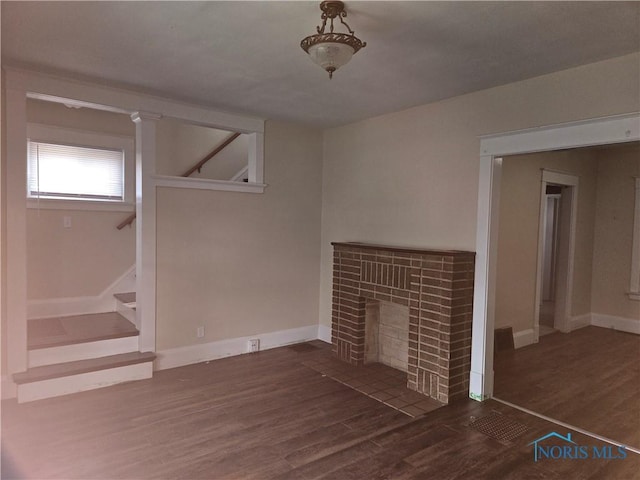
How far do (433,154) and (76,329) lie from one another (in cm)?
376

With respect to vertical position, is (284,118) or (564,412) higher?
(284,118)

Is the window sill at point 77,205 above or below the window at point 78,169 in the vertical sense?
below

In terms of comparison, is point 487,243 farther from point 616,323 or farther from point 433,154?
point 616,323

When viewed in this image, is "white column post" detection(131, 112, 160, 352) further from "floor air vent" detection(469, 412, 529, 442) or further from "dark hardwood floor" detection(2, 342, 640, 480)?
"floor air vent" detection(469, 412, 529, 442)

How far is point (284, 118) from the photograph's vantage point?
4582 millimetres

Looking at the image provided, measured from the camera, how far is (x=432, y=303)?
11.6 feet

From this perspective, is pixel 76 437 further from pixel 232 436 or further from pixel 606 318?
pixel 606 318

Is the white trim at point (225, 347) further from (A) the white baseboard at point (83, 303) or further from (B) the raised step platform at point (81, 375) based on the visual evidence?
(A) the white baseboard at point (83, 303)

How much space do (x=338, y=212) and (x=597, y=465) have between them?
3.27 metres

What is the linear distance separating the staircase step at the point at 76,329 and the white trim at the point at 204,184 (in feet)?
4.69

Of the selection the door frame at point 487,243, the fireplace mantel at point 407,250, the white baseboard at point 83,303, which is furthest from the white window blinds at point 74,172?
the door frame at point 487,243

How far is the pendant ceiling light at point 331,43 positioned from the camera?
2115 millimetres

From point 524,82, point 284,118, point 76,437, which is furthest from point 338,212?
point 76,437

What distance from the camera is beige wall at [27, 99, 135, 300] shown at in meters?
4.50
